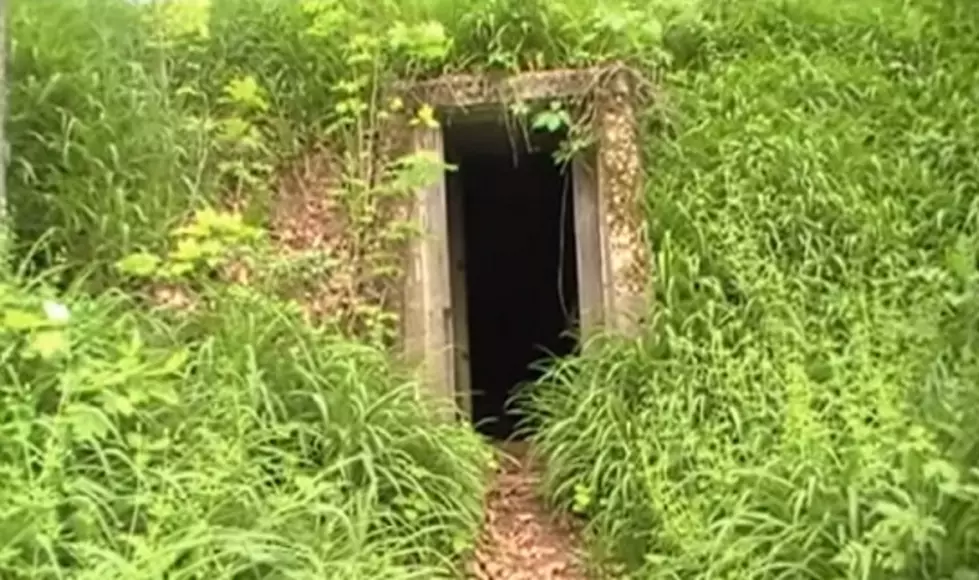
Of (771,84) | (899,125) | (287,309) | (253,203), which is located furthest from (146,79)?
(899,125)

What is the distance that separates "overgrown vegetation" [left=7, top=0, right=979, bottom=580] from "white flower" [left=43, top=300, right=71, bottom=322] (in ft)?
0.06

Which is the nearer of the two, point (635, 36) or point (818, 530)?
point (818, 530)

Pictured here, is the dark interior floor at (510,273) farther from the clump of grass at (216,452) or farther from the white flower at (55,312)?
the white flower at (55,312)

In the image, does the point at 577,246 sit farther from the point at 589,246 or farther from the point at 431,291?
the point at 431,291

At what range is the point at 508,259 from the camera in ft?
31.2

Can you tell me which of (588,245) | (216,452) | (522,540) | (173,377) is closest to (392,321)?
(588,245)

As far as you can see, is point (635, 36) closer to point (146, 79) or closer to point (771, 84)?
point (771, 84)

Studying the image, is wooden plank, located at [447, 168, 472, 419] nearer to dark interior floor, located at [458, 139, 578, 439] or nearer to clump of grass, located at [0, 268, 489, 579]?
dark interior floor, located at [458, 139, 578, 439]

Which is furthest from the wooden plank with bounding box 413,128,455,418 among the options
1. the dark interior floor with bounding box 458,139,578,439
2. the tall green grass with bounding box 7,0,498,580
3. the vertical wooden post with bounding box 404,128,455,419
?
the dark interior floor with bounding box 458,139,578,439

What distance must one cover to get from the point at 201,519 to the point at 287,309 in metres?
1.43

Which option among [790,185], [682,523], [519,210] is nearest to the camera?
[682,523]

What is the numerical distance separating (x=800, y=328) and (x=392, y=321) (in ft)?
5.07

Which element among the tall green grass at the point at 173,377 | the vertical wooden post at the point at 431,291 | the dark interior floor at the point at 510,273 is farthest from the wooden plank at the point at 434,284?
the dark interior floor at the point at 510,273

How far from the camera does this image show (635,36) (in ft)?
22.4
